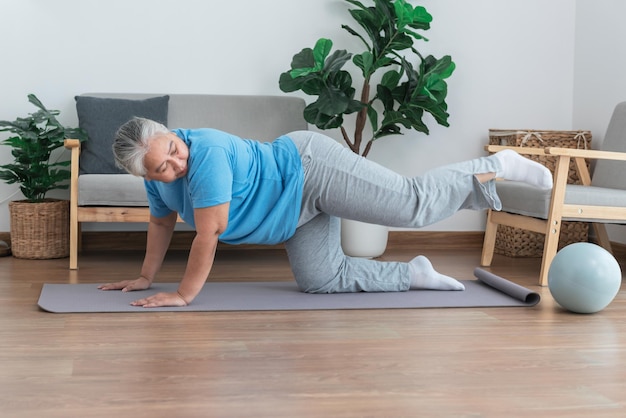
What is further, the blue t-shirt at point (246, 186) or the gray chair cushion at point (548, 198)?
the gray chair cushion at point (548, 198)

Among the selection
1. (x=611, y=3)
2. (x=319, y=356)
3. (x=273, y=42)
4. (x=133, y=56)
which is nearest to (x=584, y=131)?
(x=611, y=3)

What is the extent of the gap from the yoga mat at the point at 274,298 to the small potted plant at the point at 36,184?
103cm

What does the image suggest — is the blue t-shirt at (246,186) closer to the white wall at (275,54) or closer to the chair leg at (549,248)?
the chair leg at (549,248)

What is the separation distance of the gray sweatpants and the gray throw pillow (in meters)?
1.60

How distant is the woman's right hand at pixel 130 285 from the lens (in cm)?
321

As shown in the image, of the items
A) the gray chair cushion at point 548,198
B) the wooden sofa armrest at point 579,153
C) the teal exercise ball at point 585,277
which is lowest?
the teal exercise ball at point 585,277

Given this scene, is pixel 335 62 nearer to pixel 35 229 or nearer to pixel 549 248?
pixel 549 248

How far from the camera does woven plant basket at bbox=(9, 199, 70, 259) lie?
4.32 metres

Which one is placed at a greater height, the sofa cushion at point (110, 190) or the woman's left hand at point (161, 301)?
the sofa cushion at point (110, 190)

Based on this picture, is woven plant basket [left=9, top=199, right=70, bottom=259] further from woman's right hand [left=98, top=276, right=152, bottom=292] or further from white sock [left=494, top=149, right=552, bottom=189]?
white sock [left=494, top=149, right=552, bottom=189]

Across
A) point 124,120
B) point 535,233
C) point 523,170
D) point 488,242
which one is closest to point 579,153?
point 523,170


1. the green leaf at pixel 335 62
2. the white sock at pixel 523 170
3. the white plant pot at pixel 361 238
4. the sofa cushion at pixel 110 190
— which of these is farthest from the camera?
the white plant pot at pixel 361 238

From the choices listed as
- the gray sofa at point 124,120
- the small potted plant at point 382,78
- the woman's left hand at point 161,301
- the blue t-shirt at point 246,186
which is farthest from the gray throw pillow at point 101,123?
the woman's left hand at point 161,301

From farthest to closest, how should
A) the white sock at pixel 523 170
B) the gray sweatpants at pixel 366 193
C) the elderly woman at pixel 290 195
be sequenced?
the white sock at pixel 523 170
the gray sweatpants at pixel 366 193
the elderly woman at pixel 290 195
